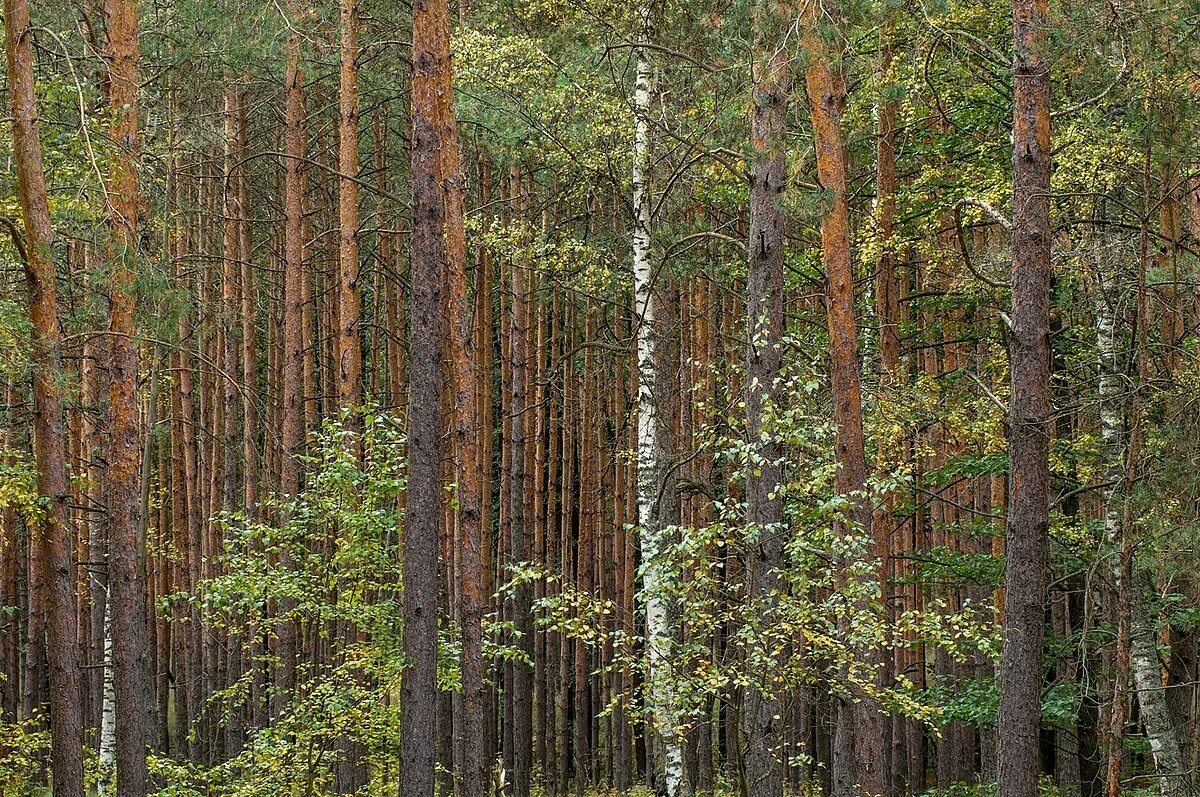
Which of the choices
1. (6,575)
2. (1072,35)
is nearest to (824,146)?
(1072,35)

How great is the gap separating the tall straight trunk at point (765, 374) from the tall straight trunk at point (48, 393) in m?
5.67

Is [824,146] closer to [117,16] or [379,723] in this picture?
[117,16]

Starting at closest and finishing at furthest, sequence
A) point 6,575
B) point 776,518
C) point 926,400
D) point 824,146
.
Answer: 1. point 776,518
2. point 824,146
3. point 926,400
4. point 6,575

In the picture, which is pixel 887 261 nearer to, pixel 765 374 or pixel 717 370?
pixel 717 370

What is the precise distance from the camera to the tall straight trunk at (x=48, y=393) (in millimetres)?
9664

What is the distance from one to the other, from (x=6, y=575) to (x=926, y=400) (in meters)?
18.6

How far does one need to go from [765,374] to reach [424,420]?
3042 mm

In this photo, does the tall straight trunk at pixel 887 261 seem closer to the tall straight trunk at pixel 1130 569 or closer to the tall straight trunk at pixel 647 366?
the tall straight trunk at pixel 1130 569

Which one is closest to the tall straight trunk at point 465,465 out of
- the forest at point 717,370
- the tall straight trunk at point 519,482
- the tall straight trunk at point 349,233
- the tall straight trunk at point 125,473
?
the forest at point 717,370

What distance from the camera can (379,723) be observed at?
13.6m

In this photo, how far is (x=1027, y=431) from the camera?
367 inches

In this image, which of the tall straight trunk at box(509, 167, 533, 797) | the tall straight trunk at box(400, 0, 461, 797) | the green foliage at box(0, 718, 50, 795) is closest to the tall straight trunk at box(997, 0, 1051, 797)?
the tall straight trunk at box(400, 0, 461, 797)

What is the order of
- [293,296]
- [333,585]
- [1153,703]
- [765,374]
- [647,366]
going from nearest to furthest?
[765,374] → [1153,703] → [333,585] → [647,366] → [293,296]

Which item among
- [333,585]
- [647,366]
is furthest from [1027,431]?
[333,585]
